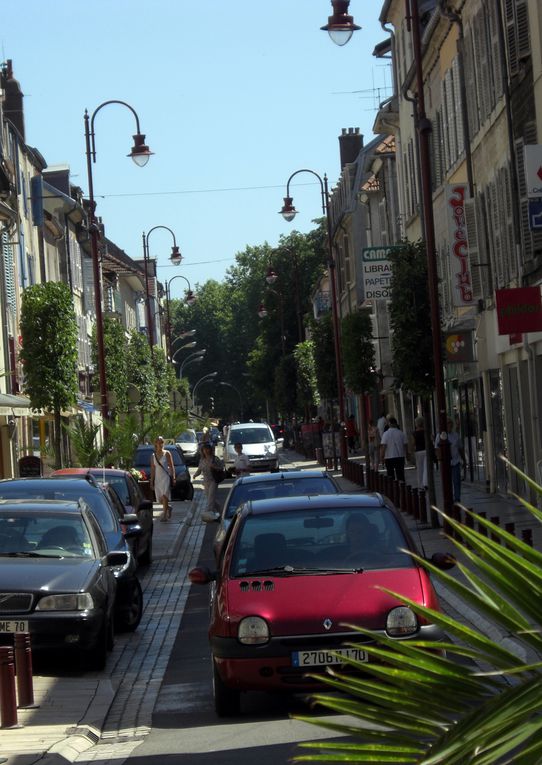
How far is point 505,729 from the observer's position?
2.26 meters

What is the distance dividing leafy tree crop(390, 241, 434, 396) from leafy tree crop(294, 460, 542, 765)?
2491 cm

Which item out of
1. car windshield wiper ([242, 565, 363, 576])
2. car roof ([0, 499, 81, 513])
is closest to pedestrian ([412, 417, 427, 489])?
car roof ([0, 499, 81, 513])

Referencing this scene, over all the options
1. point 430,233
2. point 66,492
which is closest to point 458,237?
point 430,233

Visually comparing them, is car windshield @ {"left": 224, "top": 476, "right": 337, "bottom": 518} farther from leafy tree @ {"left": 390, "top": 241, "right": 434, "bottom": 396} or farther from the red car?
leafy tree @ {"left": 390, "top": 241, "right": 434, "bottom": 396}

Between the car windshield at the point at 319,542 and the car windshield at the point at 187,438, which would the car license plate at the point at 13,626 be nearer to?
the car windshield at the point at 319,542

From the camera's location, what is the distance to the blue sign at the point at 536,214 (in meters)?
21.5

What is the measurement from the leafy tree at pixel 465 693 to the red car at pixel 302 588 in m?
6.27

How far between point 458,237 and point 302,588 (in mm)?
22669

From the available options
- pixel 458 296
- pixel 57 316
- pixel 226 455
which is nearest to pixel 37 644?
pixel 458 296

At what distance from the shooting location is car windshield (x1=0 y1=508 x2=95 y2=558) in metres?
13.6

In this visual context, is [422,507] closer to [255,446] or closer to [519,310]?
[519,310]

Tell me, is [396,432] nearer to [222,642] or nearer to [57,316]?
[57,316]

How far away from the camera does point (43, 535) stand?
1380cm

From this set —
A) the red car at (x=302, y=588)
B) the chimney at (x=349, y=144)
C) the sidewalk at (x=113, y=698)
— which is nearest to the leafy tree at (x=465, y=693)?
the sidewalk at (x=113, y=698)
